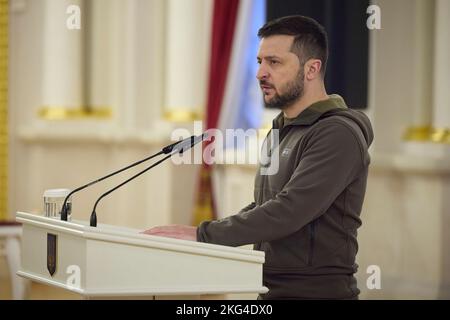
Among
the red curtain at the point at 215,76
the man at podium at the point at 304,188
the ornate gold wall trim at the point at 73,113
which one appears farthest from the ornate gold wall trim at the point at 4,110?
the man at podium at the point at 304,188

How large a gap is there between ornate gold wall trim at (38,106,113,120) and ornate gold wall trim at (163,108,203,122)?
43.7 inches

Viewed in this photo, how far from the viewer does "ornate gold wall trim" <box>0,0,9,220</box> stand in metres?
9.20

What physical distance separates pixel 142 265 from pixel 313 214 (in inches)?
22.0

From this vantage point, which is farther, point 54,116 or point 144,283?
point 54,116

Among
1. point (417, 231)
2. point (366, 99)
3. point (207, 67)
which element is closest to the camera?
point (417, 231)

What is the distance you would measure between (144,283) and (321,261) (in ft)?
1.99

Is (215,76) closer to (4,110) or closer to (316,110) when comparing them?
(4,110)

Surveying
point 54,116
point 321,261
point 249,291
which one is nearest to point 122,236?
point 249,291

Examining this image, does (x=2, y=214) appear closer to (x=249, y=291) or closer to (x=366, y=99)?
(x=366, y=99)

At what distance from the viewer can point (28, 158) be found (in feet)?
30.5

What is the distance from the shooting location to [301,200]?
276 centimetres

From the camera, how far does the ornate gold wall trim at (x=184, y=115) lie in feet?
26.5

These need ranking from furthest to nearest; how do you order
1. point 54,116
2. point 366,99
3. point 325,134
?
point 54,116, point 366,99, point 325,134
